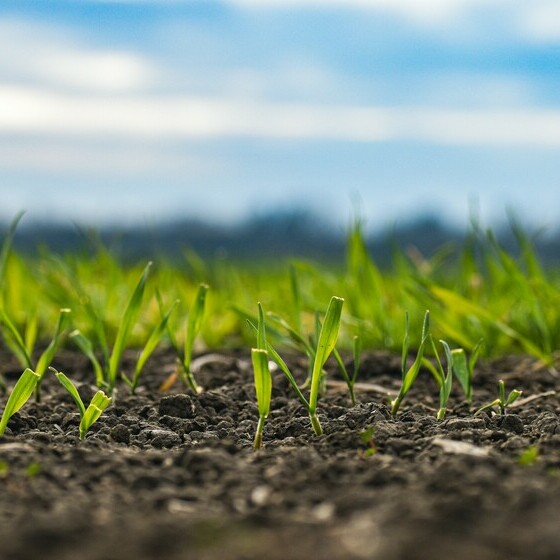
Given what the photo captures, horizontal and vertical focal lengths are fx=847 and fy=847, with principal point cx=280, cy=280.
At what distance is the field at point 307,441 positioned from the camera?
1.08m

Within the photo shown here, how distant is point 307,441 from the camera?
65.4 inches

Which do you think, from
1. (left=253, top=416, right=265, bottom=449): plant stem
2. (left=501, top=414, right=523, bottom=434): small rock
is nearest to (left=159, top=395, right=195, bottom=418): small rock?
(left=253, top=416, right=265, bottom=449): plant stem

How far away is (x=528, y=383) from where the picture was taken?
2.43m

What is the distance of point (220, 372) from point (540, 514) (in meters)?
1.54

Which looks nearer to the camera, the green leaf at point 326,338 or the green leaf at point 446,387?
the green leaf at point 326,338

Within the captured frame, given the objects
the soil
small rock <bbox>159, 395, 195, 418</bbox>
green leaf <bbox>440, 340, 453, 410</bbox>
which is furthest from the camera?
small rock <bbox>159, 395, 195, 418</bbox>

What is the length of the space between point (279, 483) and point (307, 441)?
0.34m

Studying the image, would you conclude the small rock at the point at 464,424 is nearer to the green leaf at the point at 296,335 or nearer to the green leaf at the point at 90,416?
the green leaf at the point at 296,335

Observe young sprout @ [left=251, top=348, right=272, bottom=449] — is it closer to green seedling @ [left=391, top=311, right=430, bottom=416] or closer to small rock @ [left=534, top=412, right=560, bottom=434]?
green seedling @ [left=391, top=311, right=430, bottom=416]

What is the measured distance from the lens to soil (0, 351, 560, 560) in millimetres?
1045

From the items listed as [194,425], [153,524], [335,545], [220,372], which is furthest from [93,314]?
[335,545]

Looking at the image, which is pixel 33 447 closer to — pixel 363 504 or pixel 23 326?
pixel 363 504

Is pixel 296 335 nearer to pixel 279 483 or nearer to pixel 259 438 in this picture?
pixel 259 438

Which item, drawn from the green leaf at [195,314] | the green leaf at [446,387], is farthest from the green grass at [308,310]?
the green leaf at [446,387]
